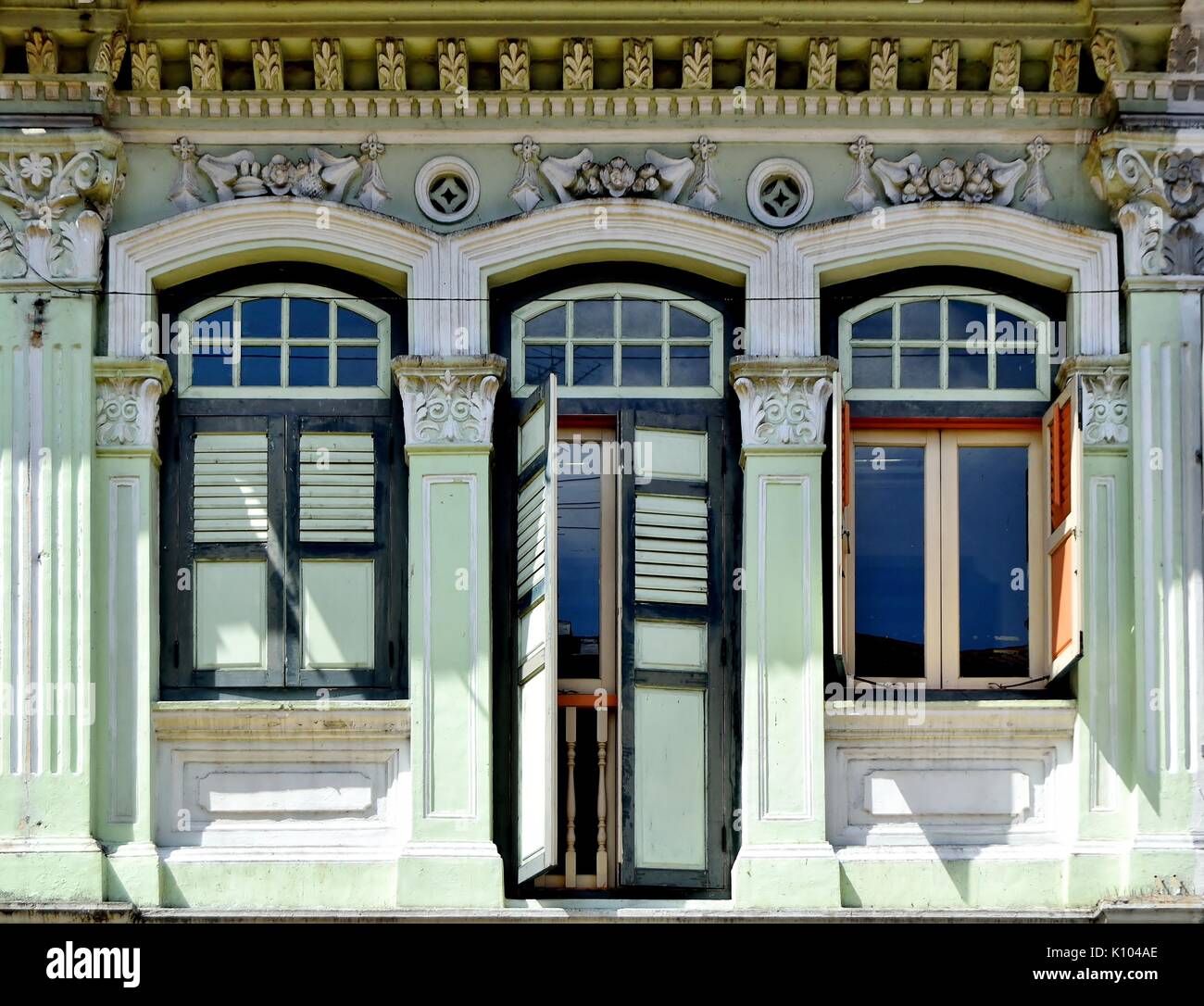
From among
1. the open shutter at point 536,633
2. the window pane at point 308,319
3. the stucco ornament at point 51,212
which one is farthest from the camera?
the window pane at point 308,319

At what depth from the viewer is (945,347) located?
49.0 feet

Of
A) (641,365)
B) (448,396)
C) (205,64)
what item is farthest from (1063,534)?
(205,64)

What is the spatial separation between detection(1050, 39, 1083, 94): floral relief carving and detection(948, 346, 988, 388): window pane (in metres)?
1.60

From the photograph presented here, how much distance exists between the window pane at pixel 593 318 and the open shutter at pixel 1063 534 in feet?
8.45

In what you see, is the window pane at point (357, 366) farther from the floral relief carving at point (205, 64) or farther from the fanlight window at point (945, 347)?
the fanlight window at point (945, 347)

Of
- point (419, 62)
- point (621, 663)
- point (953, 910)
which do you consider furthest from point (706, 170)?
point (953, 910)

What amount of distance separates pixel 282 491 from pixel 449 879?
2427 millimetres

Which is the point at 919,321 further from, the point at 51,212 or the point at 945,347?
the point at 51,212

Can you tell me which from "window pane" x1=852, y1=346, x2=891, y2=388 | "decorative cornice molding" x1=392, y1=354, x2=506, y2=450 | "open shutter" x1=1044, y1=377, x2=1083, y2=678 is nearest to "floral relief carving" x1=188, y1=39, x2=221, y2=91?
"decorative cornice molding" x1=392, y1=354, x2=506, y2=450

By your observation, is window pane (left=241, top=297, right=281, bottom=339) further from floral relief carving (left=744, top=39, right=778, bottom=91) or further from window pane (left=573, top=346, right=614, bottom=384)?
floral relief carving (left=744, top=39, right=778, bottom=91)

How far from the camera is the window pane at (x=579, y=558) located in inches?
575

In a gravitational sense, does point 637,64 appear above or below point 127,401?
above

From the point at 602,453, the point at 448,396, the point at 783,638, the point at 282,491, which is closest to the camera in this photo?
the point at 783,638

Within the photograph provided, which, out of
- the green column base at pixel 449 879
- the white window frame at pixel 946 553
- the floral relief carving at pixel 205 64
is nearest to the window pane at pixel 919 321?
the white window frame at pixel 946 553
